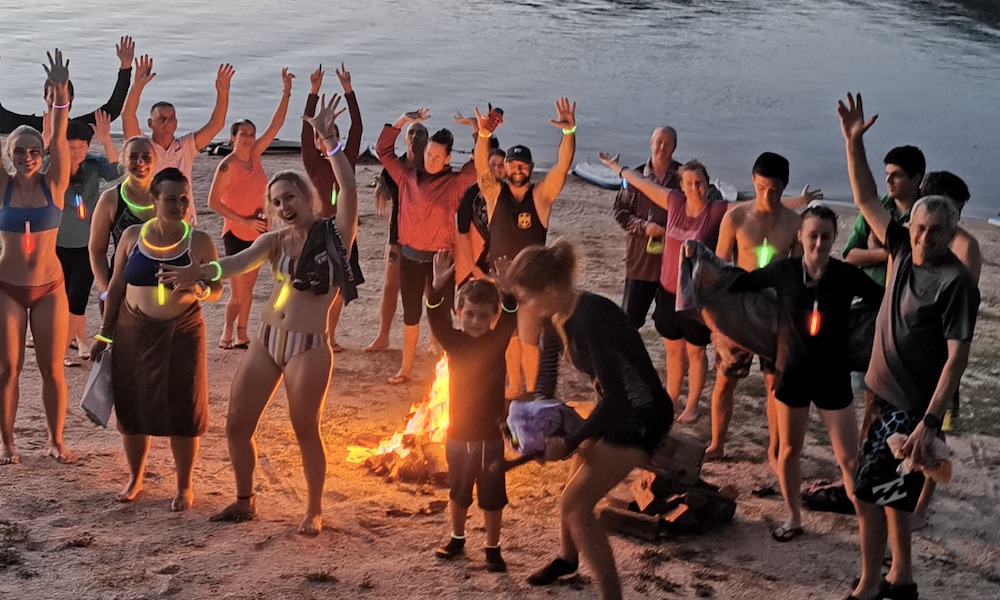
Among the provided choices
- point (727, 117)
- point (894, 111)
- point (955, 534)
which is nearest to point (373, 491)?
point (955, 534)

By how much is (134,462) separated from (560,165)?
10.1 ft

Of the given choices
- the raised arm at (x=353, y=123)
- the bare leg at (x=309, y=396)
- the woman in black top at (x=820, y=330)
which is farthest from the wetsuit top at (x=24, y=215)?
the woman in black top at (x=820, y=330)

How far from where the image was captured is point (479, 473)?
17.8ft

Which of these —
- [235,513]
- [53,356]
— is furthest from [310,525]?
[53,356]

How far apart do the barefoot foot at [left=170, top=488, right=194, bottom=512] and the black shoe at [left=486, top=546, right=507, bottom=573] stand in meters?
1.63

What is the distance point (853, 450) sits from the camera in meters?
5.54

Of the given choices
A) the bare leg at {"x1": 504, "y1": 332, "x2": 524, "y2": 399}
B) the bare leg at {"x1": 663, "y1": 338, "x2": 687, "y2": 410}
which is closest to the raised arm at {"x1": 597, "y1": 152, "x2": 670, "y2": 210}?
the bare leg at {"x1": 663, "y1": 338, "x2": 687, "y2": 410}

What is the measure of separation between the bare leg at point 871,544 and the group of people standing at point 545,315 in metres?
0.01

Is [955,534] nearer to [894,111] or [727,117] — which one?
[727,117]

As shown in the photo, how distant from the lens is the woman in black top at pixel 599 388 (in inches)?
187

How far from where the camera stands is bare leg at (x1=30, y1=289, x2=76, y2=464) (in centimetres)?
631

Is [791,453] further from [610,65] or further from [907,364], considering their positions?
[610,65]

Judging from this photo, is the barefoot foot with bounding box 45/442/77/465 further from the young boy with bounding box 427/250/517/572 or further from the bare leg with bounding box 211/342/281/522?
the young boy with bounding box 427/250/517/572

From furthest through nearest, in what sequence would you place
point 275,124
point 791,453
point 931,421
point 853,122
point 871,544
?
point 275,124
point 791,453
point 853,122
point 871,544
point 931,421
